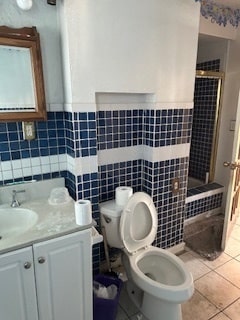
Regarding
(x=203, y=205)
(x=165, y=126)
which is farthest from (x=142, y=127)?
(x=203, y=205)

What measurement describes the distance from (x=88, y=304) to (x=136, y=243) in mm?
496

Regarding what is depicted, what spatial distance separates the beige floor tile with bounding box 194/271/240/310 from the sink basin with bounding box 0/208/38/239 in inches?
55.5

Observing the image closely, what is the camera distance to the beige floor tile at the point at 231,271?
1947mm

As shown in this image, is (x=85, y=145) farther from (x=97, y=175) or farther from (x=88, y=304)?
(x=88, y=304)

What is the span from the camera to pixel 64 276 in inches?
49.3

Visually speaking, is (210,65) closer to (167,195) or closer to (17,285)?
(167,195)

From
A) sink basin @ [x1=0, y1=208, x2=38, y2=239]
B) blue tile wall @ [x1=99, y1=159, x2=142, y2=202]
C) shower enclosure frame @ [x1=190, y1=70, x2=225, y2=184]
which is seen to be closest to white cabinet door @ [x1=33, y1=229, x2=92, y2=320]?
sink basin @ [x1=0, y1=208, x2=38, y2=239]

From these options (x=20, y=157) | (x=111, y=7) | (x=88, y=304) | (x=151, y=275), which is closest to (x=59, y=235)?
(x=88, y=304)

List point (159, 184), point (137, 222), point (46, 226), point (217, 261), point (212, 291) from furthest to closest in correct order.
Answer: point (217, 261) → point (159, 184) → point (212, 291) → point (137, 222) → point (46, 226)

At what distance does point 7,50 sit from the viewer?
1381 mm

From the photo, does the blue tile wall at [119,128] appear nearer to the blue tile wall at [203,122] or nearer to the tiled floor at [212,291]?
the tiled floor at [212,291]

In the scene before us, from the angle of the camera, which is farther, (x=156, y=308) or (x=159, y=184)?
(x=159, y=184)

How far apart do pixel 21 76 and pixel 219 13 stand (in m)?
1.88

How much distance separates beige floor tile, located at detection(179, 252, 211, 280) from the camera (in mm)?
2014
